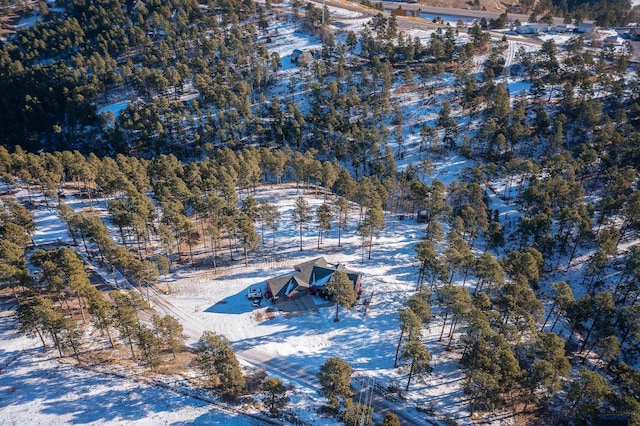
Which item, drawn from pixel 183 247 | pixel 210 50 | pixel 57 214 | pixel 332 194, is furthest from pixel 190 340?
pixel 210 50

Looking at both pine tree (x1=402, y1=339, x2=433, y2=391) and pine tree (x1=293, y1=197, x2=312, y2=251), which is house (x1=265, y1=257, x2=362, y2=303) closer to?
pine tree (x1=293, y1=197, x2=312, y2=251)

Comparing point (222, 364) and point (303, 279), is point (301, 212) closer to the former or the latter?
point (303, 279)

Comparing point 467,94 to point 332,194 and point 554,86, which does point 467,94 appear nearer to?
point 554,86

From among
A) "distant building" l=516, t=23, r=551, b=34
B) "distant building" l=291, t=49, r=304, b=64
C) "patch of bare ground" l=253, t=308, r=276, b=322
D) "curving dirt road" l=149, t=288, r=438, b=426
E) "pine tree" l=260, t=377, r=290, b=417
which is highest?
"distant building" l=516, t=23, r=551, b=34

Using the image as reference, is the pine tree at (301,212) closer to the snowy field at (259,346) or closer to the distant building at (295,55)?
the snowy field at (259,346)

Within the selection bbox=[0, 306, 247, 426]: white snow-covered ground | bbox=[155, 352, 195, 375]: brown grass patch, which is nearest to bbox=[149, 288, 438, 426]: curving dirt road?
bbox=[155, 352, 195, 375]: brown grass patch

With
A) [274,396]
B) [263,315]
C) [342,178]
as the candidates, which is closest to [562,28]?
[342,178]
